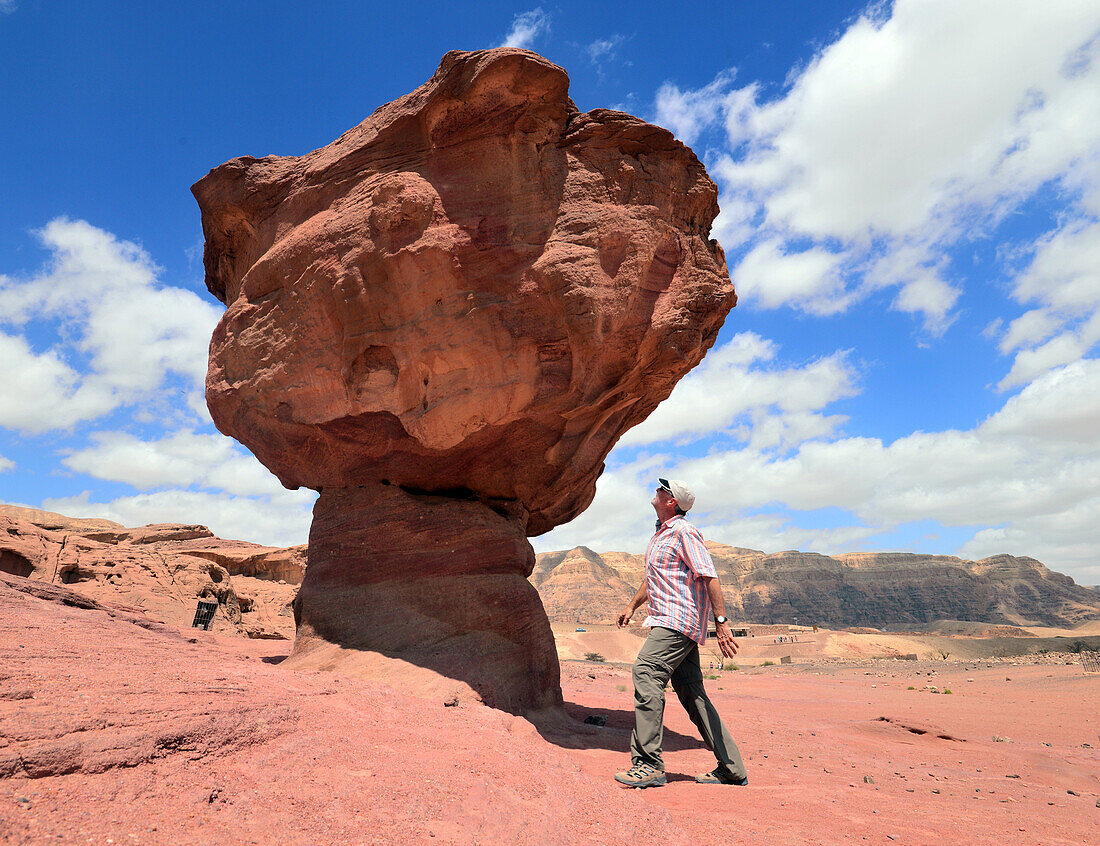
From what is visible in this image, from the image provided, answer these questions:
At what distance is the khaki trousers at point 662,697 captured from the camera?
3.99m

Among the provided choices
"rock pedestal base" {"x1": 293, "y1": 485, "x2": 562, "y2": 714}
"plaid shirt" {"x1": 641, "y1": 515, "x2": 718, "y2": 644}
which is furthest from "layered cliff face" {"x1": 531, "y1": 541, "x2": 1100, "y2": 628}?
"plaid shirt" {"x1": 641, "y1": 515, "x2": 718, "y2": 644}

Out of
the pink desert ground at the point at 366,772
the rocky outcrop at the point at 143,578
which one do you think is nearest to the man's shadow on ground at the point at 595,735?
the pink desert ground at the point at 366,772

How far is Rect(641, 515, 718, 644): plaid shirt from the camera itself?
14.2 feet

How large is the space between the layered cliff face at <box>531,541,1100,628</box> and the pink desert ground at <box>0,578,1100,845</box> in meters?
68.9

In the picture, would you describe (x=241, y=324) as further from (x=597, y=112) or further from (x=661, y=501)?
(x=661, y=501)

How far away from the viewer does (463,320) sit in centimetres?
616

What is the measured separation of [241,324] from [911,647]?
3247 centimetres

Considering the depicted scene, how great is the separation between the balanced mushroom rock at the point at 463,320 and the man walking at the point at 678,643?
1.93 metres

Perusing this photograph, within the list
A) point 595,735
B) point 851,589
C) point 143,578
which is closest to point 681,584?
point 595,735

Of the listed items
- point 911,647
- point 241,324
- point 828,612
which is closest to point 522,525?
point 241,324

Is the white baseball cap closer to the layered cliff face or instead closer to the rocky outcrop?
the rocky outcrop

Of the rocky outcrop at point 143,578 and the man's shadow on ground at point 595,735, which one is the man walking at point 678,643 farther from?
the rocky outcrop at point 143,578

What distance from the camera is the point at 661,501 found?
4.85 m

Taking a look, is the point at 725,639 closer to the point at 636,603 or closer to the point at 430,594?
the point at 636,603
